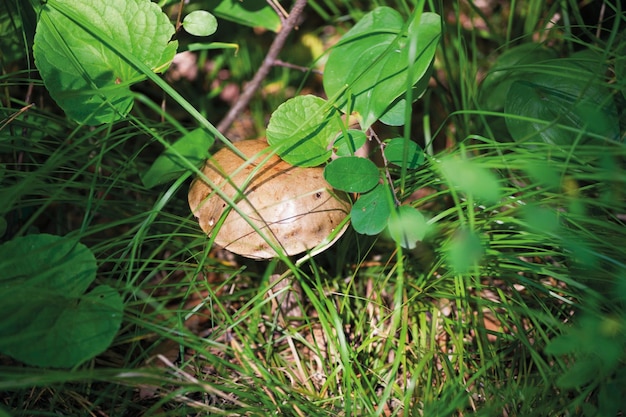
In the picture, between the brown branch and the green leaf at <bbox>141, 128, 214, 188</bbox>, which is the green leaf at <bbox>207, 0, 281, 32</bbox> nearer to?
the brown branch

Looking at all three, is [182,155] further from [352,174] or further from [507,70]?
[507,70]

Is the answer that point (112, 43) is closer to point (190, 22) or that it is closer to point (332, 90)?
point (190, 22)

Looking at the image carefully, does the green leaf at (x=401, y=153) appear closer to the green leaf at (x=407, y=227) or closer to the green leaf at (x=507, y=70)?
the green leaf at (x=407, y=227)

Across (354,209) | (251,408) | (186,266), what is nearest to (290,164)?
(354,209)

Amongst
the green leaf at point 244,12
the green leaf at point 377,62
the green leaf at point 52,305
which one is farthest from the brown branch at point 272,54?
the green leaf at point 52,305

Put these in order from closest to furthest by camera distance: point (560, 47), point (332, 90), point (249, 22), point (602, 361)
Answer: point (602, 361), point (332, 90), point (249, 22), point (560, 47)
